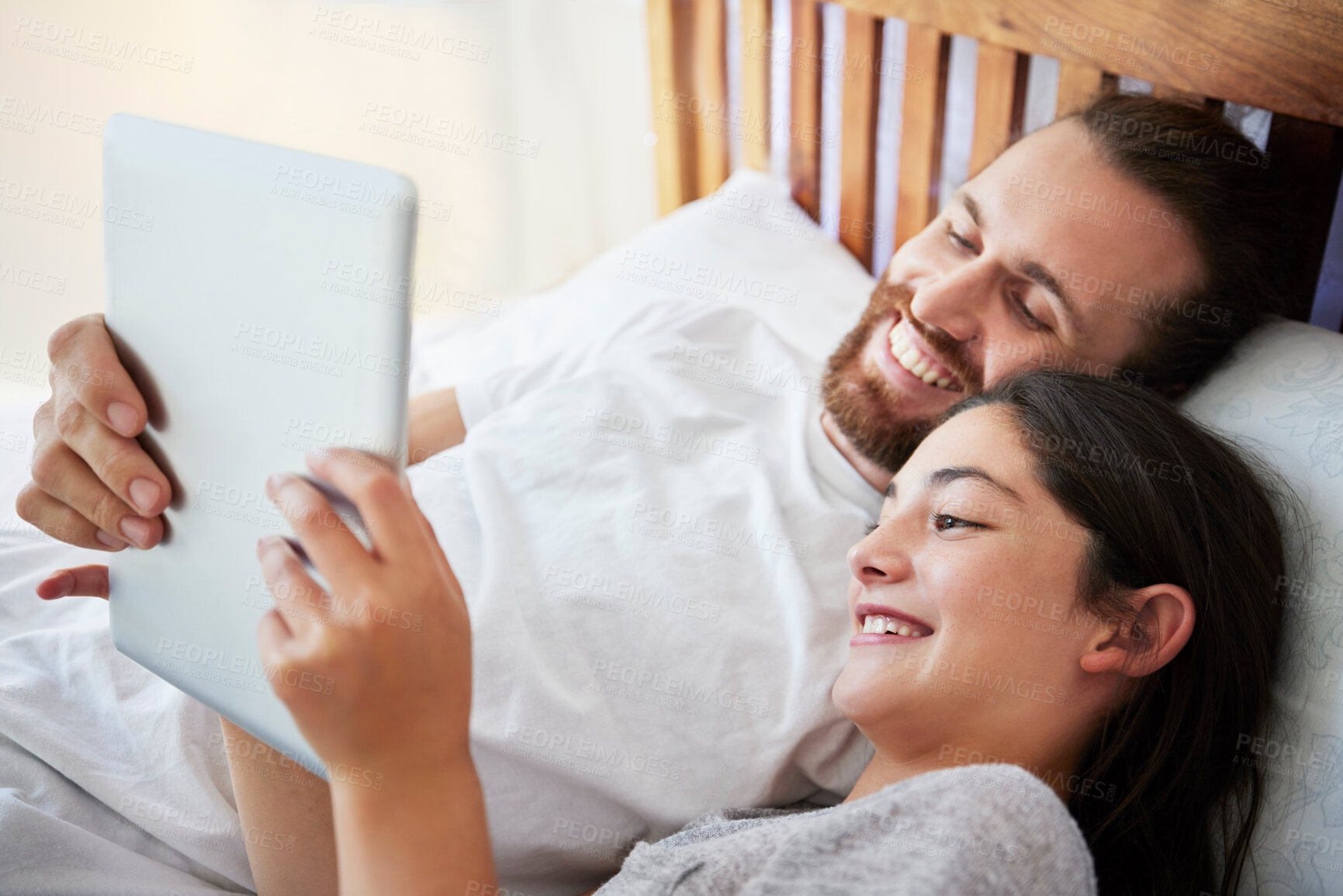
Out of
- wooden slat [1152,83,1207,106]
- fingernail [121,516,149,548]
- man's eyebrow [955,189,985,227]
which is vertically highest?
wooden slat [1152,83,1207,106]

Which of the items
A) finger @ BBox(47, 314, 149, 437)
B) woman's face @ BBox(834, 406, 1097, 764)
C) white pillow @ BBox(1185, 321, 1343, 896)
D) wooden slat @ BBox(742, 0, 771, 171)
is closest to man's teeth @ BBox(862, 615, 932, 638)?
woman's face @ BBox(834, 406, 1097, 764)

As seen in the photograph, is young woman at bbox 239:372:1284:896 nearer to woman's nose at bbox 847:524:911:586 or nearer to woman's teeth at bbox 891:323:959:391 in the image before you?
woman's nose at bbox 847:524:911:586

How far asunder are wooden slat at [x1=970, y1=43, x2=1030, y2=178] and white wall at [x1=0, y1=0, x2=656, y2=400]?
1.13 meters

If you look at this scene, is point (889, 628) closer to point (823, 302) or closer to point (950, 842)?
point (950, 842)

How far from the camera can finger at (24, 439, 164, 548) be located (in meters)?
0.88

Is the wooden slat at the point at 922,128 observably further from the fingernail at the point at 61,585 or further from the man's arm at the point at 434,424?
the fingernail at the point at 61,585

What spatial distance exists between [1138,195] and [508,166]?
1.63 meters

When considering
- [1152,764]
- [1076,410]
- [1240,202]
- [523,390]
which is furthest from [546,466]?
[1240,202]

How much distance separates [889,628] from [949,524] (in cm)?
11

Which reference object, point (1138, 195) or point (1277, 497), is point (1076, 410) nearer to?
point (1277, 497)

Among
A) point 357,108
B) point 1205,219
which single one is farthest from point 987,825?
point 357,108

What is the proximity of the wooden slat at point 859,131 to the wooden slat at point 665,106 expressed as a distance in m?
0.47

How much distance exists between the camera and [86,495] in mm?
907

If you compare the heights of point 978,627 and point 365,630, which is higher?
point 365,630
